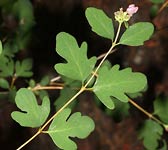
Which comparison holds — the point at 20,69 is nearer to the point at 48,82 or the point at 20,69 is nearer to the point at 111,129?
the point at 48,82

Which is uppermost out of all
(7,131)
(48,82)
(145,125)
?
(48,82)

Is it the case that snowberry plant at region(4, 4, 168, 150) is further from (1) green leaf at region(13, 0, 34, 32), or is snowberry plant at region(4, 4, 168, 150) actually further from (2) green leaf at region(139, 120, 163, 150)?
(1) green leaf at region(13, 0, 34, 32)

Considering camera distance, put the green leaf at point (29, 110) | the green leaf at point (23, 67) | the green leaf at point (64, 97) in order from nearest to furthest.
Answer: the green leaf at point (29, 110) → the green leaf at point (64, 97) → the green leaf at point (23, 67)

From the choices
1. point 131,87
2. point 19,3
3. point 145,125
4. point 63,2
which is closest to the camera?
point 131,87

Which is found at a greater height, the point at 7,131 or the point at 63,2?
the point at 63,2

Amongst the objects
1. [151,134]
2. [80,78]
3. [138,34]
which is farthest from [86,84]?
[151,134]

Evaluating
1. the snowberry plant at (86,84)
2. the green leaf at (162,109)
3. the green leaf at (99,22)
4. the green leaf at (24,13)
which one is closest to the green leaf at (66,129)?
the snowberry plant at (86,84)

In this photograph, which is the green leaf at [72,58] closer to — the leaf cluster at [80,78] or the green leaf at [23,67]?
the leaf cluster at [80,78]

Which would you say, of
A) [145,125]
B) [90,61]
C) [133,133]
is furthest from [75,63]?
[133,133]
